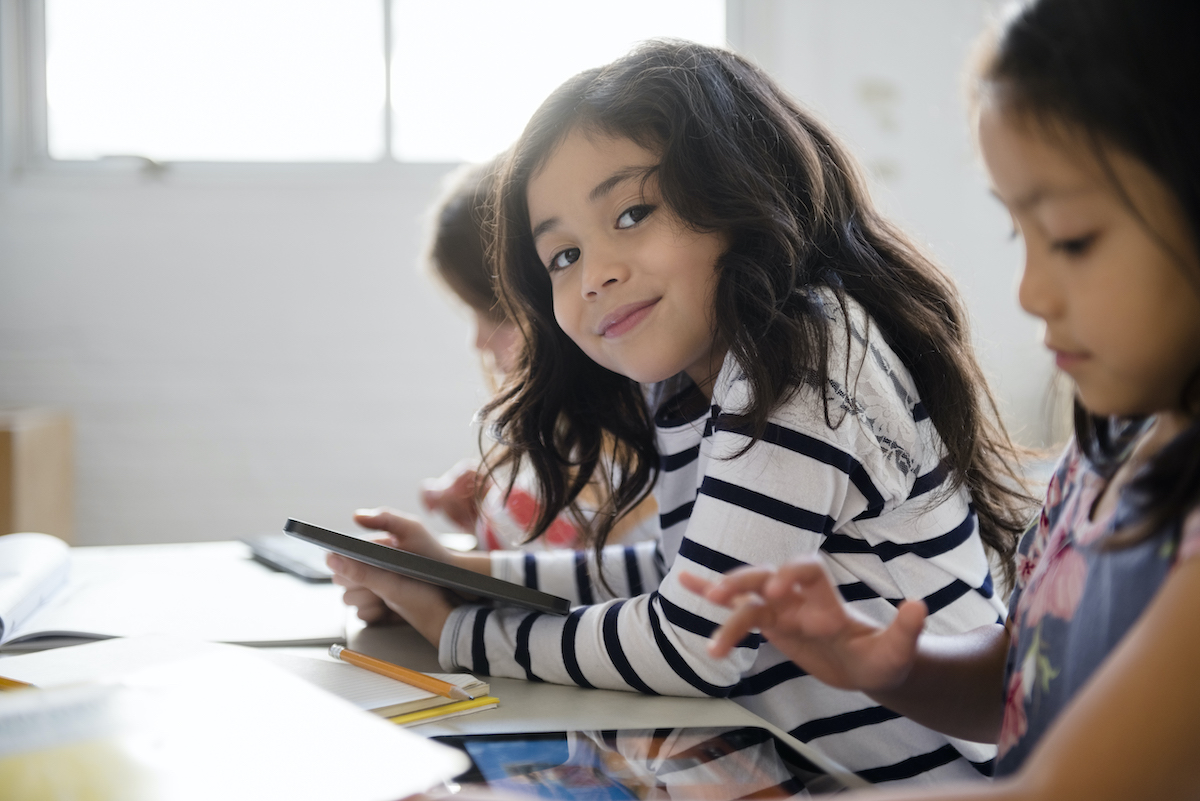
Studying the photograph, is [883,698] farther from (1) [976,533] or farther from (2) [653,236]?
(2) [653,236]

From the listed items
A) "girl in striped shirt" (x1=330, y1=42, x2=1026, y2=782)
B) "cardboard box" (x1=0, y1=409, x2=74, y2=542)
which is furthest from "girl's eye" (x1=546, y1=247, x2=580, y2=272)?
"cardboard box" (x1=0, y1=409, x2=74, y2=542)

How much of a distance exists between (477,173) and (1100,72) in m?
1.11

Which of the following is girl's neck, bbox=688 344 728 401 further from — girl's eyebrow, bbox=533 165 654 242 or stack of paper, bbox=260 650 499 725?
stack of paper, bbox=260 650 499 725

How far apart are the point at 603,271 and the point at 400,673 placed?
1.12ft

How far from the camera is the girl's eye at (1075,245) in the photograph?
396mm

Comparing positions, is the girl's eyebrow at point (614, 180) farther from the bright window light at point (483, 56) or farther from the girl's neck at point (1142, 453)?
the bright window light at point (483, 56)

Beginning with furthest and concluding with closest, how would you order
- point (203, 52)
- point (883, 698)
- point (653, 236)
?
1. point (203, 52)
2. point (653, 236)
3. point (883, 698)

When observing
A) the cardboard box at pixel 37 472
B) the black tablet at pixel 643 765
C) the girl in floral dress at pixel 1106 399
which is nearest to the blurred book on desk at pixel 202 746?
the black tablet at pixel 643 765

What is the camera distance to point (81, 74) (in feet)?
8.32

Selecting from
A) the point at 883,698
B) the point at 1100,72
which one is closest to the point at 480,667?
the point at 883,698

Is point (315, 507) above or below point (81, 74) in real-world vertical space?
below

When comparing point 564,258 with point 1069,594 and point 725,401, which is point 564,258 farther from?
point 1069,594

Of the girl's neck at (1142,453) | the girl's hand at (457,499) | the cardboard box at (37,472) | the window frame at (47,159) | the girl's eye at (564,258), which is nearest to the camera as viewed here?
the girl's neck at (1142,453)

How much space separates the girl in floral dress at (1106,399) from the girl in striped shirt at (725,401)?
159mm
